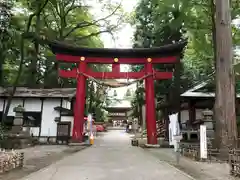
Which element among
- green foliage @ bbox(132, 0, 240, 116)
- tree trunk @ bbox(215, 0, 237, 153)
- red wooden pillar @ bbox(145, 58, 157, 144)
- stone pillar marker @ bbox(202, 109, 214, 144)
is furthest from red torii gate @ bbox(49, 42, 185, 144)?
tree trunk @ bbox(215, 0, 237, 153)

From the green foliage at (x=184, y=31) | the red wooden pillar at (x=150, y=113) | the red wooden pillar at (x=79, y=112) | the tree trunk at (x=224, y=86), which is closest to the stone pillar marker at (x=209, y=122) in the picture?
the red wooden pillar at (x=150, y=113)

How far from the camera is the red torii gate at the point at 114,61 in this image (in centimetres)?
1964

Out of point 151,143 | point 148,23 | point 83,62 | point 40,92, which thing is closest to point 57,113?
point 40,92

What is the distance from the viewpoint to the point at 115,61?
2053 cm

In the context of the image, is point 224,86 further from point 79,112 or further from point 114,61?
point 79,112

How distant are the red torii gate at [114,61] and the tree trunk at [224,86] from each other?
7.11m

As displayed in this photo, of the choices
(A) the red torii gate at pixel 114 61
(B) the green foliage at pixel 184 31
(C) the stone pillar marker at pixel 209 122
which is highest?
(B) the green foliage at pixel 184 31

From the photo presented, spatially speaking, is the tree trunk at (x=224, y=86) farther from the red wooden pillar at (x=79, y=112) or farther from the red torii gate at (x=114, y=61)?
the red wooden pillar at (x=79, y=112)

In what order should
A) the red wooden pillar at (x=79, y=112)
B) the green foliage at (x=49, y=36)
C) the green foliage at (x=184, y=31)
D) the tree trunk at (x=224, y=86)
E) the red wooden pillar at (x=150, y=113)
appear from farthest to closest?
the green foliage at (x=49, y=36), the red wooden pillar at (x=79, y=112), the red wooden pillar at (x=150, y=113), the green foliage at (x=184, y=31), the tree trunk at (x=224, y=86)

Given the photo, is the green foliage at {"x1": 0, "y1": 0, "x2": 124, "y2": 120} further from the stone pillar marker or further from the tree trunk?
the tree trunk

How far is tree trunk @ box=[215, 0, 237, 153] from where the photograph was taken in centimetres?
1166

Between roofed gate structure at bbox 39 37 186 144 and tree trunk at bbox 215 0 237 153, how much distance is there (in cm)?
711

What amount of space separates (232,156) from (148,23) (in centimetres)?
2056

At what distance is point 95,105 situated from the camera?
1715 inches
